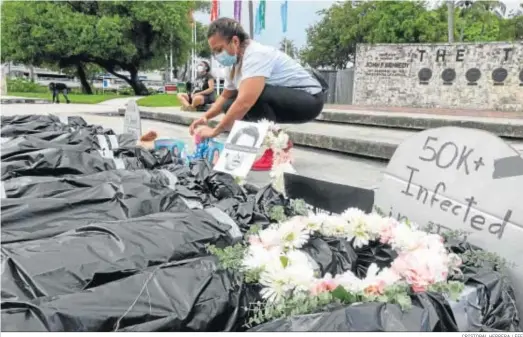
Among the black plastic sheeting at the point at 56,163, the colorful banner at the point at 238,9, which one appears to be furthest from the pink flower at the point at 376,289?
the colorful banner at the point at 238,9

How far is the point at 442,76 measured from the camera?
11039mm

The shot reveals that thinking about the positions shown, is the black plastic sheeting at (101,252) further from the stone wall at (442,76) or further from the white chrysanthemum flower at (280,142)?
the stone wall at (442,76)

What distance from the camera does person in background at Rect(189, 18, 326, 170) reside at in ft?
9.56

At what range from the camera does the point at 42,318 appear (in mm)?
1045

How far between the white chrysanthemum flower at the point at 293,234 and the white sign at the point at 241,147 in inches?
44.1

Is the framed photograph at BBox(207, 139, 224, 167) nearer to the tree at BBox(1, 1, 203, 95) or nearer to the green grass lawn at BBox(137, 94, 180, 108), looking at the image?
the green grass lawn at BBox(137, 94, 180, 108)

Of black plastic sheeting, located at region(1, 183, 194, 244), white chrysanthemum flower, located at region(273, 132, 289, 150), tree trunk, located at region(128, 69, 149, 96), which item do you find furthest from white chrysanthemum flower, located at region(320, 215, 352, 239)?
tree trunk, located at region(128, 69, 149, 96)

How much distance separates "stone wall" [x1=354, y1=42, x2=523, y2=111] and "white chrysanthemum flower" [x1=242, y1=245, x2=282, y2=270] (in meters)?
10.3

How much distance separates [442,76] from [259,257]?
10.7 metres

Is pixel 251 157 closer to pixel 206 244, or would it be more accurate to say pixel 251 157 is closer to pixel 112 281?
pixel 206 244

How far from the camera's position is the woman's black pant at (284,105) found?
10.3 feet

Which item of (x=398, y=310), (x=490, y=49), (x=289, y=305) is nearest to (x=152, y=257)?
(x=289, y=305)

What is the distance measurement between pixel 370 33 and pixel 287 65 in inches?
910

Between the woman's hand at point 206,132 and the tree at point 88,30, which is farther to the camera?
the tree at point 88,30
